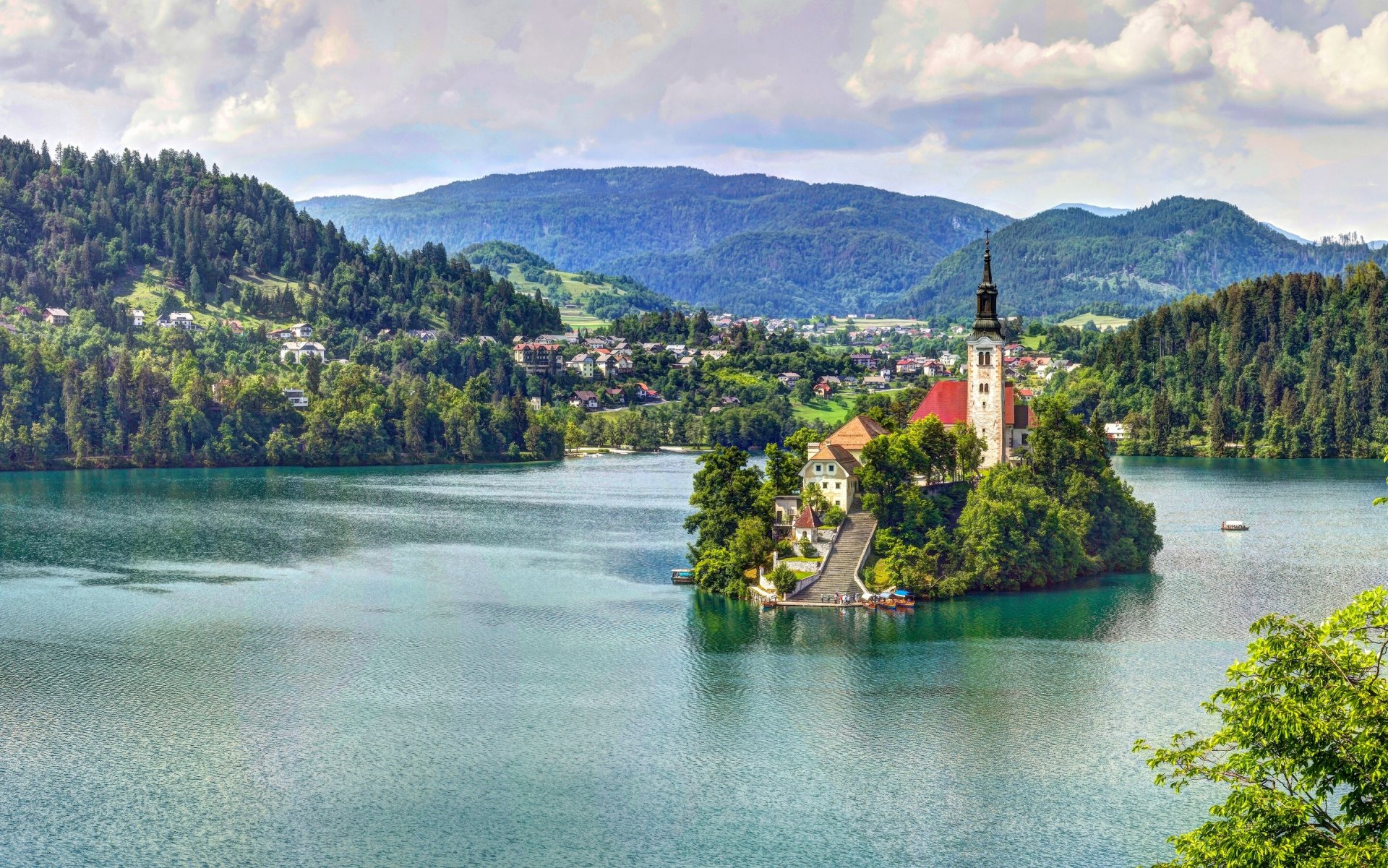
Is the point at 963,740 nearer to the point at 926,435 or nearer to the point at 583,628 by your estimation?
the point at 583,628

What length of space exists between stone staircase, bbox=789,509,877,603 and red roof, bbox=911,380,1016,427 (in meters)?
9.46

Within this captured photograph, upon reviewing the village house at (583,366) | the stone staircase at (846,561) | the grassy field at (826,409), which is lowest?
the stone staircase at (846,561)

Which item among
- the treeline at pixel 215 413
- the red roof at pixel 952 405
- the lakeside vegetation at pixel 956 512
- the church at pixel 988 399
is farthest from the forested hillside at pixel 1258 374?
the lakeside vegetation at pixel 956 512

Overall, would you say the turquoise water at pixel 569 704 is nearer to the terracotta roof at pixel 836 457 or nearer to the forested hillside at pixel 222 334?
the terracotta roof at pixel 836 457

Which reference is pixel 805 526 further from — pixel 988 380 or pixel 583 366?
pixel 583 366

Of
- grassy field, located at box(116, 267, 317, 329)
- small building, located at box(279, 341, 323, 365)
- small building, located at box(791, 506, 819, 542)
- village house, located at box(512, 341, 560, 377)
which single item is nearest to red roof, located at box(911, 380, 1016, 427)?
small building, located at box(791, 506, 819, 542)

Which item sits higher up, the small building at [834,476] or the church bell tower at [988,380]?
the church bell tower at [988,380]

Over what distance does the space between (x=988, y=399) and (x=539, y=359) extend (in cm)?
10486

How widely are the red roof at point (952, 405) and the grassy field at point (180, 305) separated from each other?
102842 millimetres

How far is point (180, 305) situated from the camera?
155 meters

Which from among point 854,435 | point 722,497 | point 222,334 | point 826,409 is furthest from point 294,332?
point 722,497

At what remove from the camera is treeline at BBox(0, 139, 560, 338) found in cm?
15712

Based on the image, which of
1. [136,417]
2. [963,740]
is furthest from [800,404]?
[963,740]

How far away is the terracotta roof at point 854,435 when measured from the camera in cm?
6247
